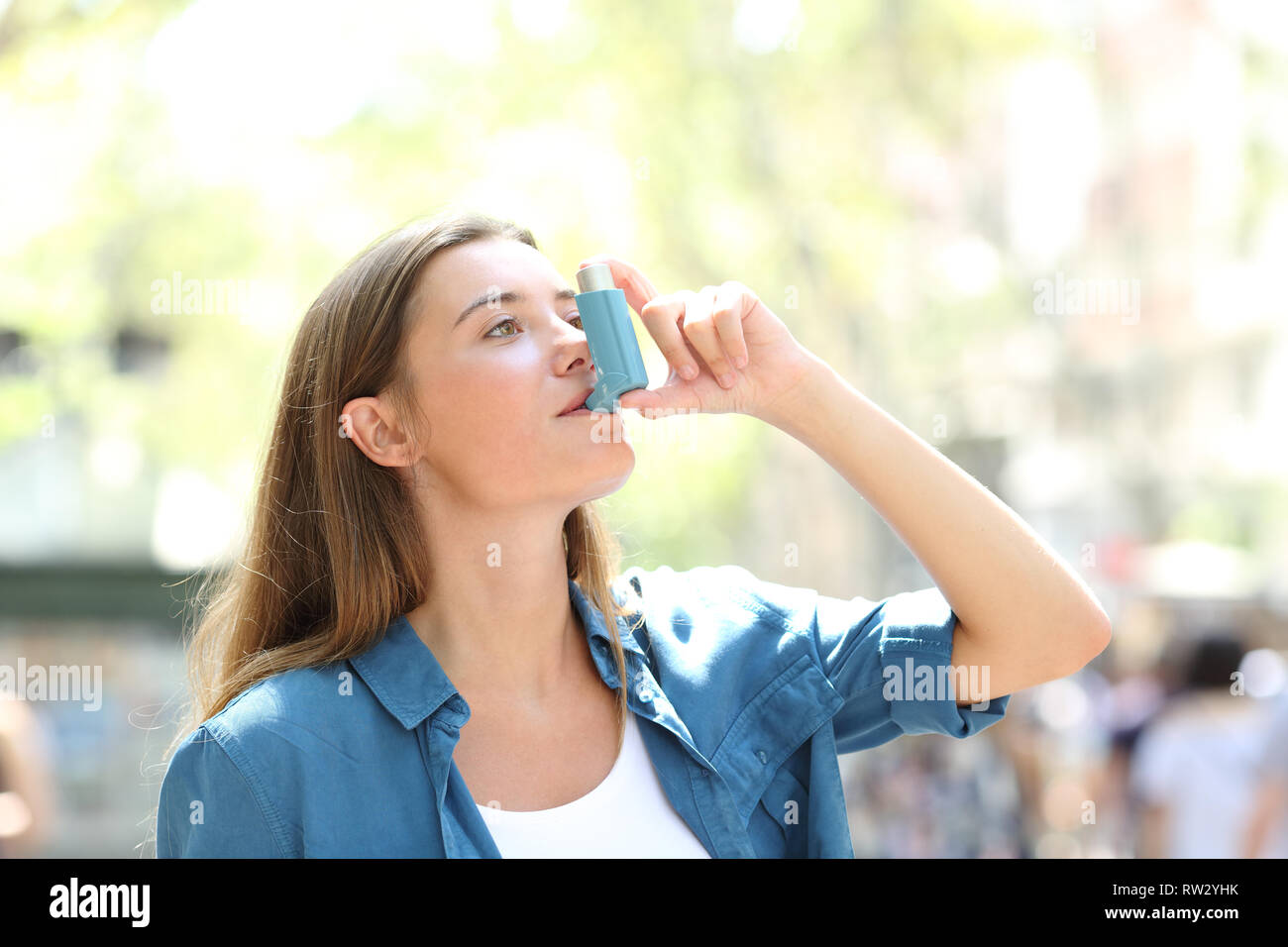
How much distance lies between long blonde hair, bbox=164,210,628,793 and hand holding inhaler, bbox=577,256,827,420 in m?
0.34

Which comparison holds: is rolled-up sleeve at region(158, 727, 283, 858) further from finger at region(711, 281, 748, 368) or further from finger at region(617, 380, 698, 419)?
finger at region(711, 281, 748, 368)

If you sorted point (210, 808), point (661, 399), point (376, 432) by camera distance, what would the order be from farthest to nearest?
point (376, 432) → point (661, 399) → point (210, 808)

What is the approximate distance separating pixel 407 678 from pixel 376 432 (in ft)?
1.50

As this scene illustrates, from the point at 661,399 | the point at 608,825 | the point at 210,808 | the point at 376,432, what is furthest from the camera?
the point at 376,432

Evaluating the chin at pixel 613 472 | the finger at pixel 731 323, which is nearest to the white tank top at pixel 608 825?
the chin at pixel 613 472

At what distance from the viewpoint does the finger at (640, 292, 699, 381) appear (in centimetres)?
192

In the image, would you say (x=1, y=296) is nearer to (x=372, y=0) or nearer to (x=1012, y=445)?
(x=372, y=0)

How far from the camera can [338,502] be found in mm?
2082

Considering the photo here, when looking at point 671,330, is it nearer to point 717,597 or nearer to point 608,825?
point 717,597

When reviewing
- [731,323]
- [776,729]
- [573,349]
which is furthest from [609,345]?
[776,729]

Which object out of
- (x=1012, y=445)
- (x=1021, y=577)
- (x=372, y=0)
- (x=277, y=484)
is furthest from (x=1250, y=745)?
(x=1012, y=445)

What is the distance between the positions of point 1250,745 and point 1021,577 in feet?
12.0

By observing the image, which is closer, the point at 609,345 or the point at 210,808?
the point at 210,808

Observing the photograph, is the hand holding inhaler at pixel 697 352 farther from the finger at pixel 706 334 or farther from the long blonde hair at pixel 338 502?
the long blonde hair at pixel 338 502
